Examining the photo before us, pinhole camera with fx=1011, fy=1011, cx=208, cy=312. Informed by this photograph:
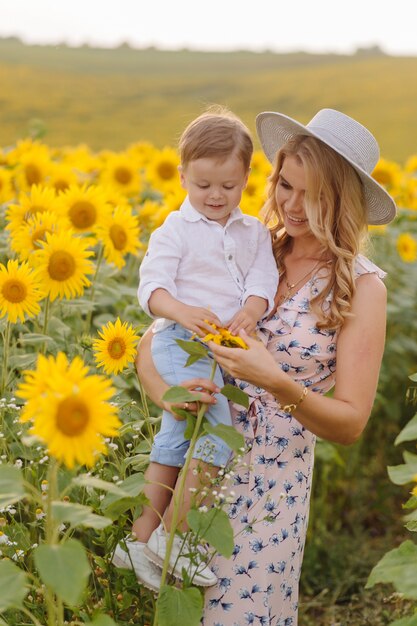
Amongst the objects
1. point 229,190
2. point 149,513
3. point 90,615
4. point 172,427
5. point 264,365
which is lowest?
point 90,615

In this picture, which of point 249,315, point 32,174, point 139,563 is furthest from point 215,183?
point 32,174

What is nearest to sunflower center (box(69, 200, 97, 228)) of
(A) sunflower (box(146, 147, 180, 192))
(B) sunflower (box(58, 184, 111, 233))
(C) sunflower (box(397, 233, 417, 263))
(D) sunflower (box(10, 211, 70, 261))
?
(B) sunflower (box(58, 184, 111, 233))

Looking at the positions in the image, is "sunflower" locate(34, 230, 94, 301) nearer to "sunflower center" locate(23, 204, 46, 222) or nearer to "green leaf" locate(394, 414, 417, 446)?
"sunflower center" locate(23, 204, 46, 222)

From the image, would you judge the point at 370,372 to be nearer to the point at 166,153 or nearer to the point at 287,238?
the point at 287,238

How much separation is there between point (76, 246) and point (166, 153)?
Result: 2.81 meters

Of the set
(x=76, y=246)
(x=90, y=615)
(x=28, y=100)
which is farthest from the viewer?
(x=28, y=100)

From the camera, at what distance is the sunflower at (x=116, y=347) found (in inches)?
102

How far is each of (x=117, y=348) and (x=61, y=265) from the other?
577 mm

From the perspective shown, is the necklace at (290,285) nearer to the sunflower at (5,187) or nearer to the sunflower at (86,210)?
the sunflower at (86,210)

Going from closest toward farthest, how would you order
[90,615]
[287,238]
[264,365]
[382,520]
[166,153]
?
1. [264,365]
2. [90,615]
3. [287,238]
4. [382,520]
5. [166,153]

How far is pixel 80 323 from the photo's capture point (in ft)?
12.2

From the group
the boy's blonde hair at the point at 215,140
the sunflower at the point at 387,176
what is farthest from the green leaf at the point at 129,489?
the sunflower at the point at 387,176

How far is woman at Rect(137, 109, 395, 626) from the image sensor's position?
254 cm

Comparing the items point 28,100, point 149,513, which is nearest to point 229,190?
point 149,513
